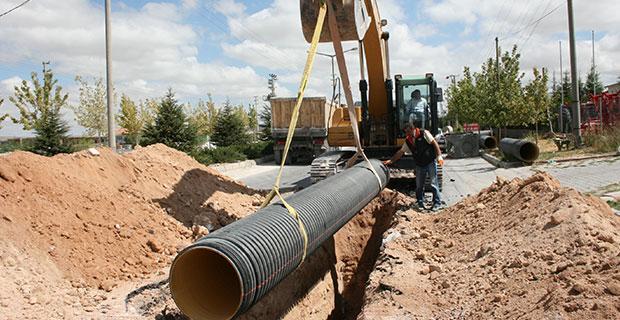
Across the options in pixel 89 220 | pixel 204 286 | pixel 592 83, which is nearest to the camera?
pixel 204 286

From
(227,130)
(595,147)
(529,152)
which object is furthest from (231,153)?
(595,147)

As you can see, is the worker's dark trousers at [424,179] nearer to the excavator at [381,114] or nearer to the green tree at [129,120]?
the excavator at [381,114]

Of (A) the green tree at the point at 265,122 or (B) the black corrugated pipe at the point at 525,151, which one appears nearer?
(B) the black corrugated pipe at the point at 525,151

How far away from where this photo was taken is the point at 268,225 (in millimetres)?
3766

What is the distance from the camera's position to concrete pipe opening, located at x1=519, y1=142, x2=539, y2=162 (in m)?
17.0

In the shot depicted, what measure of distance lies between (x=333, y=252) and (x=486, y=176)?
9.63 m

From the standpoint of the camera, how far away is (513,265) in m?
4.79

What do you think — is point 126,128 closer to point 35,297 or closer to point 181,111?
point 181,111

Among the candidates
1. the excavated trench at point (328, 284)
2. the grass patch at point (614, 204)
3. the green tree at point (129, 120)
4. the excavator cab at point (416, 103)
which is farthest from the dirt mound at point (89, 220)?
the green tree at point (129, 120)

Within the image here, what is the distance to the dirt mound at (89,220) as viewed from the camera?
5.54 m

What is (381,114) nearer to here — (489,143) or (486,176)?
(486,176)

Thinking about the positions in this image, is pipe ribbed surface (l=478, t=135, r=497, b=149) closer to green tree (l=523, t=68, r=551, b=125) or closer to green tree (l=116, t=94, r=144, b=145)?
green tree (l=523, t=68, r=551, b=125)

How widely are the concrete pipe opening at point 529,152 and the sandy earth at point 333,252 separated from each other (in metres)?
9.34

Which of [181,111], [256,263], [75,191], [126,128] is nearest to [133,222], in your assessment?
[75,191]
